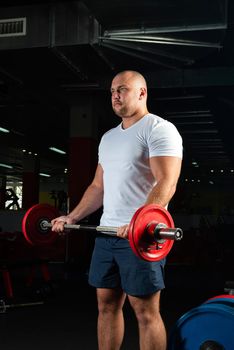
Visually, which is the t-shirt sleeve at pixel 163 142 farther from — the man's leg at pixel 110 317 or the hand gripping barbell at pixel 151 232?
the man's leg at pixel 110 317

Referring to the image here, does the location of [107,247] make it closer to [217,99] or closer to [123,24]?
[123,24]

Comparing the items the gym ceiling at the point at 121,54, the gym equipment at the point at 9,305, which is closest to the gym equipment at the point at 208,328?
the gym equipment at the point at 9,305

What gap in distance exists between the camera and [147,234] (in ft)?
3.83

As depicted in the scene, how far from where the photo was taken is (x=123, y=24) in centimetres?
334

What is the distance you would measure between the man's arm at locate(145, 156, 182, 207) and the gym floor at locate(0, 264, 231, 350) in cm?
119

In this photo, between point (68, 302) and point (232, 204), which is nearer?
point (68, 302)

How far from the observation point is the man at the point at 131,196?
1.29 m

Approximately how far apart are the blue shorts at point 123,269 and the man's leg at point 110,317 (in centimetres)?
3

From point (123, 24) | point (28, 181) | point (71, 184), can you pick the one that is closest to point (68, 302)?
point (123, 24)

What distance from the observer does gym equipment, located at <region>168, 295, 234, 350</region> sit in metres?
1.30

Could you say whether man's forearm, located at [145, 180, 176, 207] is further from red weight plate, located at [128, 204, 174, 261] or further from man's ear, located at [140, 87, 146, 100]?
man's ear, located at [140, 87, 146, 100]

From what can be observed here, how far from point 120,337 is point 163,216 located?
463mm

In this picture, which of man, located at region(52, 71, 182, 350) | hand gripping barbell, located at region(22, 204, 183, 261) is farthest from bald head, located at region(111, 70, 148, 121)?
hand gripping barbell, located at region(22, 204, 183, 261)

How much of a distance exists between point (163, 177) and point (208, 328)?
0.44 m
